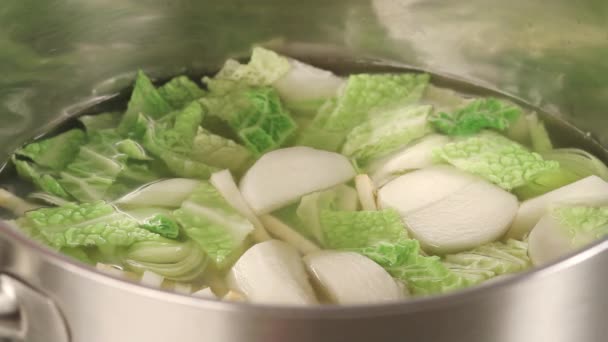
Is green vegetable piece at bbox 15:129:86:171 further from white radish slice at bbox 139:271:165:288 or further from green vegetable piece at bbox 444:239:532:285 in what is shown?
green vegetable piece at bbox 444:239:532:285

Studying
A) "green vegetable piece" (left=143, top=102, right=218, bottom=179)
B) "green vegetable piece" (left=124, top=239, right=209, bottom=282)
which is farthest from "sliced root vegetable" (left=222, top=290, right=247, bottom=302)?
"green vegetable piece" (left=143, top=102, right=218, bottom=179)

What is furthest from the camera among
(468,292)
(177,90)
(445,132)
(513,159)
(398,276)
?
(177,90)

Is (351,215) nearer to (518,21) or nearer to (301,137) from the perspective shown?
(301,137)

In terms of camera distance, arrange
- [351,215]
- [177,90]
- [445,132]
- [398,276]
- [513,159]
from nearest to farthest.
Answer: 1. [398,276]
2. [351,215]
3. [513,159]
4. [445,132]
5. [177,90]

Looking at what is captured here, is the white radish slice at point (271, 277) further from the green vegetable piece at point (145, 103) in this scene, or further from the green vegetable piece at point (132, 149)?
the green vegetable piece at point (145, 103)

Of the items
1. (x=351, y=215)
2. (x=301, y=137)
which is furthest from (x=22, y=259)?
(x=301, y=137)

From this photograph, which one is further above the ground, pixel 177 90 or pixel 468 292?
pixel 468 292

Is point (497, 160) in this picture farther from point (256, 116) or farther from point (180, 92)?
point (180, 92)

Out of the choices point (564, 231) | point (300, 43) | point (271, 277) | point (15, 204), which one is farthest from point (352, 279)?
point (300, 43)
